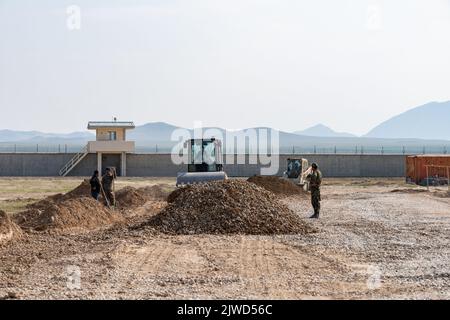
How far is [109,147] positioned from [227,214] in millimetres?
43041

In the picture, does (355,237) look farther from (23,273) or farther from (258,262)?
(23,273)

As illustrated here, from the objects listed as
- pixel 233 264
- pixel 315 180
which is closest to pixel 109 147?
pixel 315 180

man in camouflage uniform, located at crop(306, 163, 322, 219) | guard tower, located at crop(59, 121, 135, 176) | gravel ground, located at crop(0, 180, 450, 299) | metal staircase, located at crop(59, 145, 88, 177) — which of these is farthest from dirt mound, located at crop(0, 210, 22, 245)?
metal staircase, located at crop(59, 145, 88, 177)

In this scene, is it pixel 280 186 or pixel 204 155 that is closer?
pixel 204 155

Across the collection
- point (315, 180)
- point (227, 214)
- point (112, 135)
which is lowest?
point (227, 214)

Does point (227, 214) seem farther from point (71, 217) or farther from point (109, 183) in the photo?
point (109, 183)

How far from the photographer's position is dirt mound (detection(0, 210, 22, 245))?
59.0 ft

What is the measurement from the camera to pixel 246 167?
2635 inches

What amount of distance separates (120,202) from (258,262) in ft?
57.6

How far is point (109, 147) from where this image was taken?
63375 mm

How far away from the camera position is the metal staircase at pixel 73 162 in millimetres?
64812

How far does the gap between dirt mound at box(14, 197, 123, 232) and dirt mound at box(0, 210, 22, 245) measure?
2646mm

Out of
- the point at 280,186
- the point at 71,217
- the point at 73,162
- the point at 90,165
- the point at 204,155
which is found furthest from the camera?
the point at 90,165
